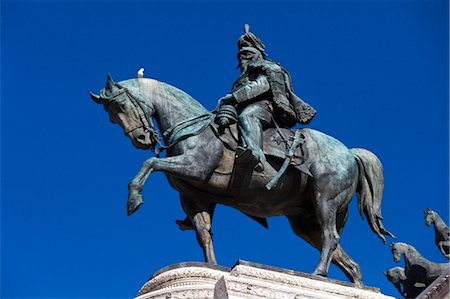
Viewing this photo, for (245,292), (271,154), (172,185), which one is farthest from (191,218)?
(245,292)

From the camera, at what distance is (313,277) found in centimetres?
1086

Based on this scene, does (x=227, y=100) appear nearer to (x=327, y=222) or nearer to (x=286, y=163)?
(x=286, y=163)

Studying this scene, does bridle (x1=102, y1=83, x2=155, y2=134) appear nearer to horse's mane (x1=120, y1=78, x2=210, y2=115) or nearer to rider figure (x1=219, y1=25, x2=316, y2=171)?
horse's mane (x1=120, y1=78, x2=210, y2=115)

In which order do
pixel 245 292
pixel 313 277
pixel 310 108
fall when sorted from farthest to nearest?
pixel 310 108
pixel 313 277
pixel 245 292

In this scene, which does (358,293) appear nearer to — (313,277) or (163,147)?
(313,277)

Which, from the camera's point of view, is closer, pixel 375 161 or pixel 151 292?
pixel 151 292

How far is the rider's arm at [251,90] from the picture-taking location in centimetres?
1229

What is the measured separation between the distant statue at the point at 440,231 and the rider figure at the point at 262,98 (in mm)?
6800

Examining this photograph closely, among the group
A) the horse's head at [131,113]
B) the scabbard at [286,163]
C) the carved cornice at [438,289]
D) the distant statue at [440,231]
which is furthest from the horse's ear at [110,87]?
the distant statue at [440,231]

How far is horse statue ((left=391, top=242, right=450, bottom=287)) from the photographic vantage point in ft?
56.2

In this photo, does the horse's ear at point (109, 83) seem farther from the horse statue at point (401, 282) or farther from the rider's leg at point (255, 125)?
the horse statue at point (401, 282)

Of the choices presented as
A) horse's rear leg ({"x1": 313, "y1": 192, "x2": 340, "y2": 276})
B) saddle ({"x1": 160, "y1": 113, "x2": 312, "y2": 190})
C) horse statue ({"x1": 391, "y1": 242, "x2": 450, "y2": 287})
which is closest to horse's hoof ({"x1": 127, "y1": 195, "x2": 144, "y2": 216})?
saddle ({"x1": 160, "y1": 113, "x2": 312, "y2": 190})

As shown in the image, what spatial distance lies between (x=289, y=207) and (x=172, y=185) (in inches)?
63.0

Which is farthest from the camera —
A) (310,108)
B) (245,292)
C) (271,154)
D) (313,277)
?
(310,108)
